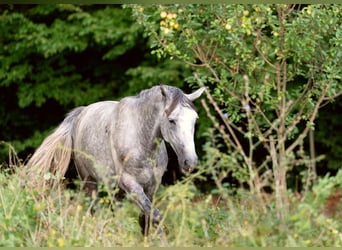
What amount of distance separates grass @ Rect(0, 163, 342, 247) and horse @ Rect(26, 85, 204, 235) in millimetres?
507

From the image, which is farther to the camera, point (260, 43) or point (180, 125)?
point (260, 43)

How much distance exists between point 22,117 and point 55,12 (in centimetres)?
233

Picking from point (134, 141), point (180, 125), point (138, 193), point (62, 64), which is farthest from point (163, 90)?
point (62, 64)

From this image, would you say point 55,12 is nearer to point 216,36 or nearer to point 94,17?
point 94,17

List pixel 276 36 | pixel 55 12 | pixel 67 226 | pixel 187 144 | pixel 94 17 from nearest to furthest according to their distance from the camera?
pixel 67 226
pixel 187 144
pixel 276 36
pixel 94 17
pixel 55 12

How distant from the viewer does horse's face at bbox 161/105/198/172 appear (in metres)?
6.44

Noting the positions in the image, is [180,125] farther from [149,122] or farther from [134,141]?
[134,141]

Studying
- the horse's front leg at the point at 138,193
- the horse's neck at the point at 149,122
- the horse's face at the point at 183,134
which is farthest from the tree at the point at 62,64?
the horse's face at the point at 183,134

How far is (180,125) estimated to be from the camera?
654 centimetres

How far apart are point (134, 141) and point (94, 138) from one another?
0.65m

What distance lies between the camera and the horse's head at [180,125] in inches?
254

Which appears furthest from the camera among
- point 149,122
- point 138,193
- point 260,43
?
point 260,43

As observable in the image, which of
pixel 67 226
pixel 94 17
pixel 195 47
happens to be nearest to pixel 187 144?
pixel 67 226

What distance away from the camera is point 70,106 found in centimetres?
1545
